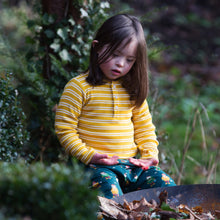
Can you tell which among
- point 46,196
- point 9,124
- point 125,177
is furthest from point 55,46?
point 46,196

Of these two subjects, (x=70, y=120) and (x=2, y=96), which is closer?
(x=2, y=96)

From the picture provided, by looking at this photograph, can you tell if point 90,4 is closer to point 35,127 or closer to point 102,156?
point 35,127

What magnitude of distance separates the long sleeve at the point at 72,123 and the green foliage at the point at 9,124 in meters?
0.25

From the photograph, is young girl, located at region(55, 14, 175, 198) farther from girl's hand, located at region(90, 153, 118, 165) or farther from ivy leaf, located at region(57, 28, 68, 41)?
ivy leaf, located at region(57, 28, 68, 41)

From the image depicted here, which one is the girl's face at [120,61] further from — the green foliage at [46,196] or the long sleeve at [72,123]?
the green foliage at [46,196]

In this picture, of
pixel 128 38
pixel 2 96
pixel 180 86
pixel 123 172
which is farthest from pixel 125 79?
pixel 180 86

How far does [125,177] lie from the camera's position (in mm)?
2105

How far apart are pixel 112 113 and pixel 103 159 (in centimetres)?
35

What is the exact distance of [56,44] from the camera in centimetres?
275

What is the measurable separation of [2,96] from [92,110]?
60 cm

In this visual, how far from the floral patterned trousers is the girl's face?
0.59 metres

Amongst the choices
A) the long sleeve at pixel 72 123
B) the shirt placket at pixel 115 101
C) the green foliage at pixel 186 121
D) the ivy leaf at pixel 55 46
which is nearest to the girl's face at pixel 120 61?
the shirt placket at pixel 115 101

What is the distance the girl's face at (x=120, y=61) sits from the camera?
2.15 metres

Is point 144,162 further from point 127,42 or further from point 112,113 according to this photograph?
point 127,42
